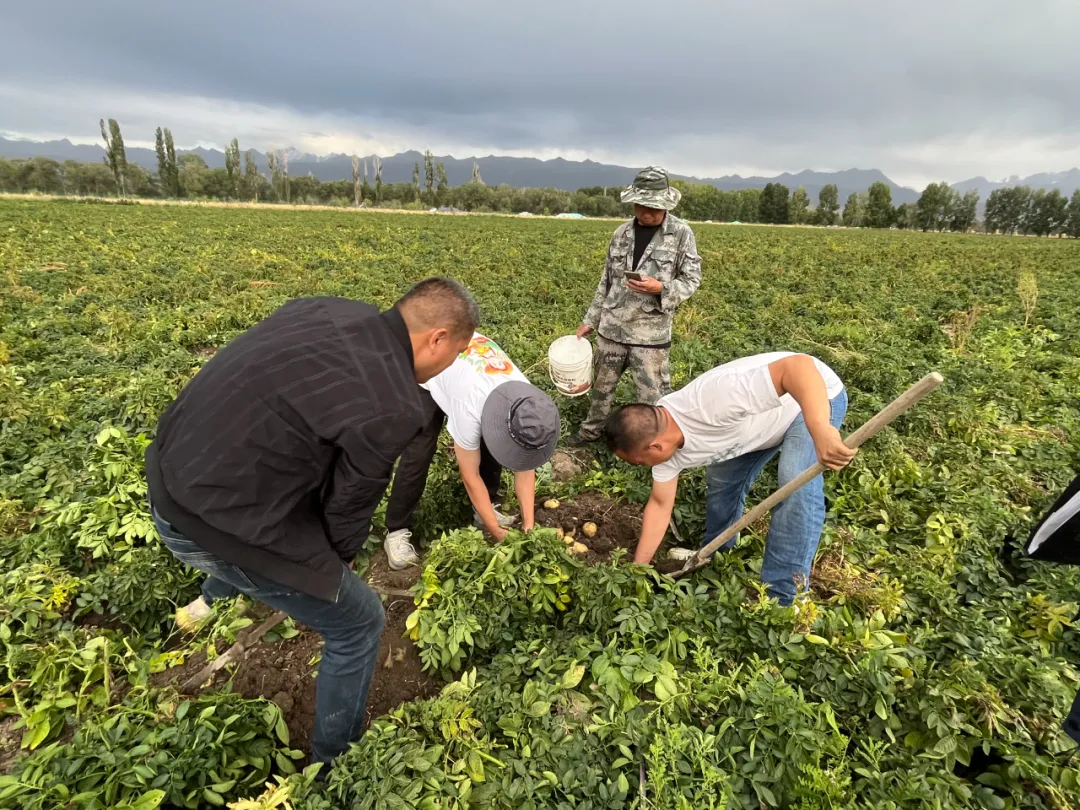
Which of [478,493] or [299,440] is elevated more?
[299,440]

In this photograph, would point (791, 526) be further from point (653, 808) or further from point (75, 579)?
point (75, 579)

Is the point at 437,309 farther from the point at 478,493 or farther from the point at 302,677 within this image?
the point at 302,677

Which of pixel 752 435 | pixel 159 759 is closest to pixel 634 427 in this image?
pixel 752 435

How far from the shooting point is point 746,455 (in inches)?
124

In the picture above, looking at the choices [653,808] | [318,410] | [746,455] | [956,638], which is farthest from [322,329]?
[956,638]

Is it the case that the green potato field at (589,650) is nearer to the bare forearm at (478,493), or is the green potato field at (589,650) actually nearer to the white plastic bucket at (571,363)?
the bare forearm at (478,493)

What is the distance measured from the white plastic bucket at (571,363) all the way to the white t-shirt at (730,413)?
4.55ft

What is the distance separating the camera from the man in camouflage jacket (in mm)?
4121

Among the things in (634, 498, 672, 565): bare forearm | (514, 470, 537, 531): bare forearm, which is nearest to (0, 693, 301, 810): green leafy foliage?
(514, 470, 537, 531): bare forearm

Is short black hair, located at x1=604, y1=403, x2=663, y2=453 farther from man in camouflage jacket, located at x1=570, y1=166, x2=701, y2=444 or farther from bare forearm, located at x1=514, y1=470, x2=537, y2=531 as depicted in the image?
man in camouflage jacket, located at x1=570, y1=166, x2=701, y2=444

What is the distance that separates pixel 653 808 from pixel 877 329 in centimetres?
872

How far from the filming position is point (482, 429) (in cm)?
275

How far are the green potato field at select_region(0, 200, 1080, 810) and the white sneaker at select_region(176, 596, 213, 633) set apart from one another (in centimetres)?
6

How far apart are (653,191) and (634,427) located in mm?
2300
